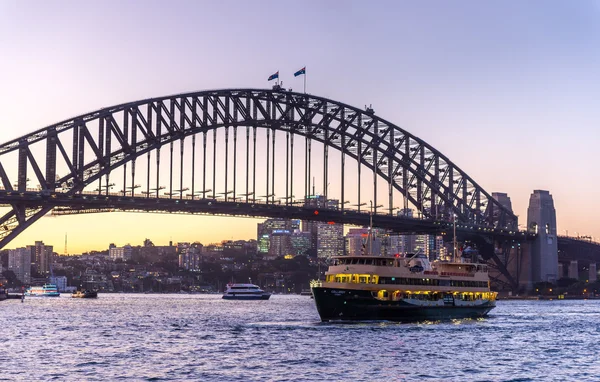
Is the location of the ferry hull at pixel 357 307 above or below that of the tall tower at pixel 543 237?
below

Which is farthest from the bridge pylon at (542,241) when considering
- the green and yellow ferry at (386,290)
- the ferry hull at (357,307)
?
the ferry hull at (357,307)

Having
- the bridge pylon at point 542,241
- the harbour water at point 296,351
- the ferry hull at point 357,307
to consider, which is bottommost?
the harbour water at point 296,351

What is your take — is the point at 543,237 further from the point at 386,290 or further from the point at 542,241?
the point at 386,290

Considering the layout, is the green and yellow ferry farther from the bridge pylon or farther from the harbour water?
the bridge pylon

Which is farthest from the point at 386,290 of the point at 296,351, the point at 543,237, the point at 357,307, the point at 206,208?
the point at 543,237

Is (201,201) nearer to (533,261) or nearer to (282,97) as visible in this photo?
(282,97)

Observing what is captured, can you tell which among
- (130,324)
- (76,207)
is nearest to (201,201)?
(76,207)

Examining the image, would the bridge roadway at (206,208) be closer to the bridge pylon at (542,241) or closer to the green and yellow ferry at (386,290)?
the bridge pylon at (542,241)
